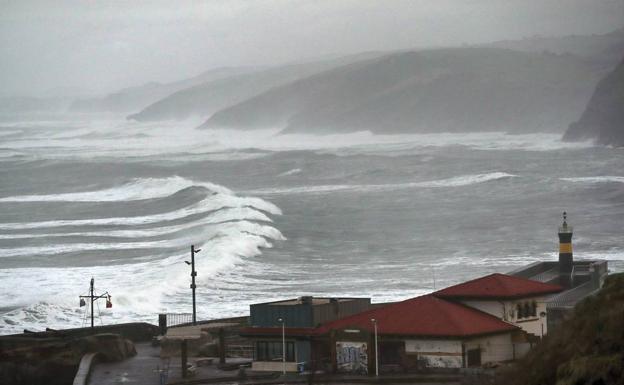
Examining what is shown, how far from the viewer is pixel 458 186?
79562 mm

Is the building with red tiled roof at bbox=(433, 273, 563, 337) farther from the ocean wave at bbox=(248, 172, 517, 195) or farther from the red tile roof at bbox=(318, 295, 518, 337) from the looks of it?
the ocean wave at bbox=(248, 172, 517, 195)

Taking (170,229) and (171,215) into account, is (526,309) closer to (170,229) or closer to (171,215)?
(170,229)

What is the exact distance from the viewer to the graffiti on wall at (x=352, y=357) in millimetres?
22094

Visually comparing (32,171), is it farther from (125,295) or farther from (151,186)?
(125,295)

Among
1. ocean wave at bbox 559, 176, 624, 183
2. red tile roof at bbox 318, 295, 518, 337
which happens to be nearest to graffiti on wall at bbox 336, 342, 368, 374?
red tile roof at bbox 318, 295, 518, 337

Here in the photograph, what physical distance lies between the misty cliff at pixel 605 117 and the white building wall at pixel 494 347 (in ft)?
308

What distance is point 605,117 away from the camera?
404ft

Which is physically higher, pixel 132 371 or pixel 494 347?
pixel 494 347

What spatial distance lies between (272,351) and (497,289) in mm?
3106

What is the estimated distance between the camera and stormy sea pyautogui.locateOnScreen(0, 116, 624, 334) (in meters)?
40.2

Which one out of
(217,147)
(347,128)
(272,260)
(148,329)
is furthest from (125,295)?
(347,128)

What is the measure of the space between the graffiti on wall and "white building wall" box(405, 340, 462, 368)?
0.56 m

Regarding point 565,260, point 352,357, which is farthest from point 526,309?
point 565,260

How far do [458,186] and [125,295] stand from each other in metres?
41.6
